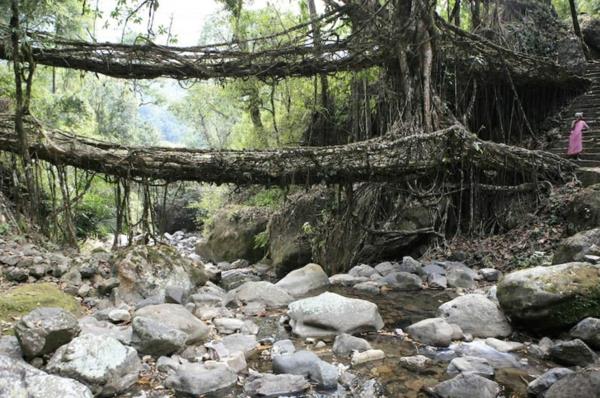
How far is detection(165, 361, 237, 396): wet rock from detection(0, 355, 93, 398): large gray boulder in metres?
0.57

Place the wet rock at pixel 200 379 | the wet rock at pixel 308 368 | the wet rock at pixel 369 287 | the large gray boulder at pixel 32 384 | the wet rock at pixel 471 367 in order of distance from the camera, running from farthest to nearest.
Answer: the wet rock at pixel 369 287 → the wet rock at pixel 471 367 → the wet rock at pixel 308 368 → the wet rock at pixel 200 379 → the large gray boulder at pixel 32 384

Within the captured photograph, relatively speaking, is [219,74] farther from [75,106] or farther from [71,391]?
[75,106]

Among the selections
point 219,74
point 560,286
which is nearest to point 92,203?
point 219,74

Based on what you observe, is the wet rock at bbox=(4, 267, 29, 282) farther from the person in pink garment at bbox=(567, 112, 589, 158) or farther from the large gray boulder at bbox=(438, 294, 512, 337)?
the person in pink garment at bbox=(567, 112, 589, 158)

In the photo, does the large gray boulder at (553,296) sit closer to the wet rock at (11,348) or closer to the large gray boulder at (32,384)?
the large gray boulder at (32,384)

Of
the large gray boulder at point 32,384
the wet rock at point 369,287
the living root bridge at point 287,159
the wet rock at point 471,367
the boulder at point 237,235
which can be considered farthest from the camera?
the boulder at point 237,235

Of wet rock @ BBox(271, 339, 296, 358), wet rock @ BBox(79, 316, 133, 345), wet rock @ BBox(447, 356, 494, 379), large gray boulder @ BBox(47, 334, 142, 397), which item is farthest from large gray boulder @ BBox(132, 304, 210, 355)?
wet rock @ BBox(447, 356, 494, 379)

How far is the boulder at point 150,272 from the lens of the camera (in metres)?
5.24

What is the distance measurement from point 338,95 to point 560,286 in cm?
805

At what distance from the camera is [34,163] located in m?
5.84

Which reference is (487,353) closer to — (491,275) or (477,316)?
(477,316)

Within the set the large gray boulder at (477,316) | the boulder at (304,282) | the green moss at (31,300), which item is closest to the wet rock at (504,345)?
the large gray boulder at (477,316)

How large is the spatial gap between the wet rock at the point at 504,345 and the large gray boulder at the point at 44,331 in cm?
333

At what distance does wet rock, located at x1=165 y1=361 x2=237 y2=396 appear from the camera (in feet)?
9.94
